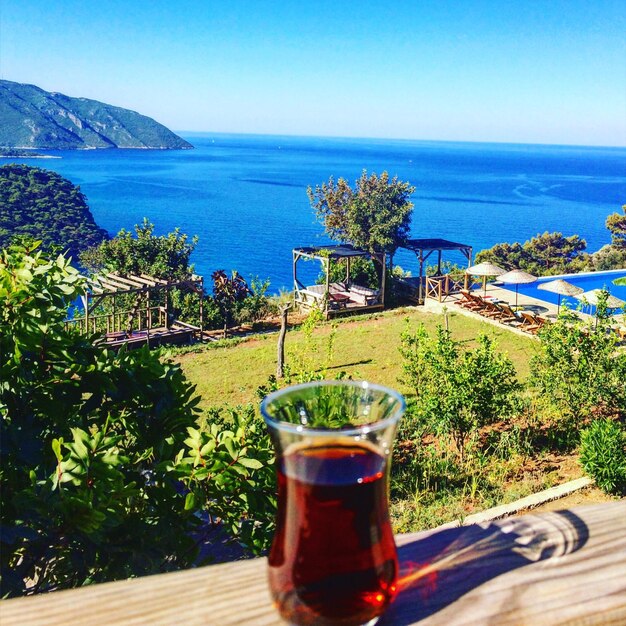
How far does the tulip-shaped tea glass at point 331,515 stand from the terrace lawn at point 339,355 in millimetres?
8626

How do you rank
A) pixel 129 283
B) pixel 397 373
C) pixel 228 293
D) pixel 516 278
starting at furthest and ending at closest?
pixel 516 278 → pixel 228 293 → pixel 129 283 → pixel 397 373

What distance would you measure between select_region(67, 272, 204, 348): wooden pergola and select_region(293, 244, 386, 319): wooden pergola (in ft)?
10.1

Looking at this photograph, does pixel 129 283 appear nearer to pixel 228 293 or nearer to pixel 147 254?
pixel 228 293

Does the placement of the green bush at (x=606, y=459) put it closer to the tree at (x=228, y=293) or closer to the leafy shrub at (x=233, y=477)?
the leafy shrub at (x=233, y=477)

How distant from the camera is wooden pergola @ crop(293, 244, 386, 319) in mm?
16766

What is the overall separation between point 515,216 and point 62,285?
3119 inches

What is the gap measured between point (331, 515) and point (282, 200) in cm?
8670

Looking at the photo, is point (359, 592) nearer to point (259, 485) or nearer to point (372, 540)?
point (372, 540)

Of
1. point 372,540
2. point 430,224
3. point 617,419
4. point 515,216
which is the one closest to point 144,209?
point 430,224

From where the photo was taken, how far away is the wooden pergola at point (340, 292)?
55.0 ft

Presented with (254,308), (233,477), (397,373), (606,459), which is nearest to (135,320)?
(254,308)

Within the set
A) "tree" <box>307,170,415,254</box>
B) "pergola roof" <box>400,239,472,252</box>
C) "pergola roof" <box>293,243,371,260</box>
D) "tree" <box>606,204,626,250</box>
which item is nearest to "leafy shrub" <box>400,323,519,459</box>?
"pergola roof" <box>293,243,371,260</box>

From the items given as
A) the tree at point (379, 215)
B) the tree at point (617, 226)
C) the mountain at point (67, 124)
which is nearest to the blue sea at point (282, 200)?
the mountain at point (67, 124)

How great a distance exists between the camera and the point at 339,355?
505 inches
